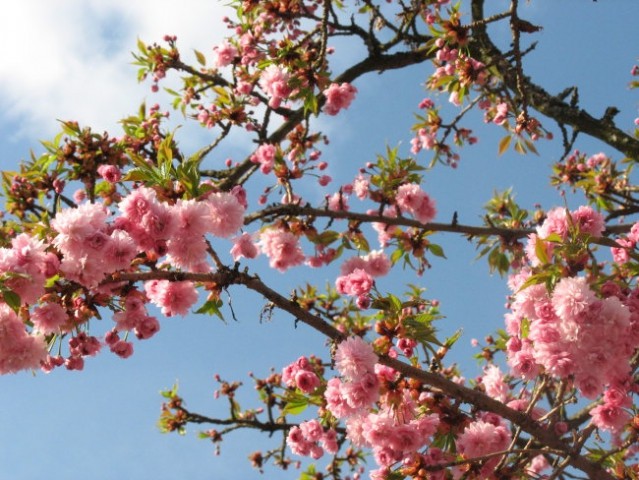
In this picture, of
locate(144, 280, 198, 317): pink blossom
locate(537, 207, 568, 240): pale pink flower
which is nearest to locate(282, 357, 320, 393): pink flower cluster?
locate(144, 280, 198, 317): pink blossom

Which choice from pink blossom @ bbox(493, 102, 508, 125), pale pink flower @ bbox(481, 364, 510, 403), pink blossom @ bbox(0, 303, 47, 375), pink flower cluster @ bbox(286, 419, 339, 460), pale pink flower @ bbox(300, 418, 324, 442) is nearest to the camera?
pink blossom @ bbox(0, 303, 47, 375)

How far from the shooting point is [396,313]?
2994 millimetres

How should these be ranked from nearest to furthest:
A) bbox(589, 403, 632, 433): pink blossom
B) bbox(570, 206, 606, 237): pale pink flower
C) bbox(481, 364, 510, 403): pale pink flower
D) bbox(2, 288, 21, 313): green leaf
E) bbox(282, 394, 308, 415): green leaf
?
bbox(2, 288, 21, 313): green leaf, bbox(570, 206, 606, 237): pale pink flower, bbox(589, 403, 632, 433): pink blossom, bbox(282, 394, 308, 415): green leaf, bbox(481, 364, 510, 403): pale pink flower

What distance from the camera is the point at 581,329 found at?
2412 mm

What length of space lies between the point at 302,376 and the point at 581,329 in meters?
1.41

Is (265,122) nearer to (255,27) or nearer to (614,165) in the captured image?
(255,27)

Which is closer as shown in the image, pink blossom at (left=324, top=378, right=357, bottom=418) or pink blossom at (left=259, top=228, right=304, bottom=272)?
pink blossom at (left=324, top=378, right=357, bottom=418)

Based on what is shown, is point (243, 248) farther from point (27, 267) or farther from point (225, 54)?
point (225, 54)

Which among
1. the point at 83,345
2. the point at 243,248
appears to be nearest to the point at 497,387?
the point at 243,248

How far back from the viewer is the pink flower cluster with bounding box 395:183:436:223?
439 centimetres

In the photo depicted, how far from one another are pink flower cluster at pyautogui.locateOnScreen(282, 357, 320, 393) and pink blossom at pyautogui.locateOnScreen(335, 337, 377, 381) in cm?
50

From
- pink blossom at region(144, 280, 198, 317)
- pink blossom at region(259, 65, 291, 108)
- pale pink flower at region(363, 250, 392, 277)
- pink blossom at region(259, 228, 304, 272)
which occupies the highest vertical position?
pink blossom at region(259, 65, 291, 108)

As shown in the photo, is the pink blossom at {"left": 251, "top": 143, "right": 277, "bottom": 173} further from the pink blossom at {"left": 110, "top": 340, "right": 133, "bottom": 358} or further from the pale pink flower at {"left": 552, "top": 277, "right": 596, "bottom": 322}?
the pale pink flower at {"left": 552, "top": 277, "right": 596, "bottom": 322}

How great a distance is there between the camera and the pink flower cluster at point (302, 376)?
314 centimetres
